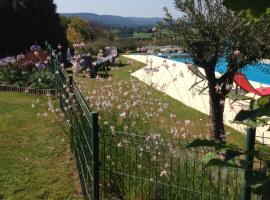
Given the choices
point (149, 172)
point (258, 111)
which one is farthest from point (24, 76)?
point (258, 111)

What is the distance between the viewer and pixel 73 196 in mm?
5078

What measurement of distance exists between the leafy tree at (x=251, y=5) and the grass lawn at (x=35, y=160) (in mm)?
4365

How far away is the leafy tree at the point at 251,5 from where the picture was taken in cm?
95

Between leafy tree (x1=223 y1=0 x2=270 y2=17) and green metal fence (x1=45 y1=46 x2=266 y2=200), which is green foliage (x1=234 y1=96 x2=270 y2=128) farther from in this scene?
green metal fence (x1=45 y1=46 x2=266 y2=200)

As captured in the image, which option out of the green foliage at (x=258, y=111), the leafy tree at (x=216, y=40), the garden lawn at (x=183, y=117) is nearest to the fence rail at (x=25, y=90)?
the garden lawn at (x=183, y=117)

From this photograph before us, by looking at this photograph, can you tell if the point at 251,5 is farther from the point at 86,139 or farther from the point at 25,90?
the point at 25,90

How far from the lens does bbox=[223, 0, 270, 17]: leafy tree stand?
3.11ft

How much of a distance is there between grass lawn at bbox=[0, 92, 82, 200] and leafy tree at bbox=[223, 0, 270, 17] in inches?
172

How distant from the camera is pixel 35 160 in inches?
253

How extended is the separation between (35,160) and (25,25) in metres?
18.3

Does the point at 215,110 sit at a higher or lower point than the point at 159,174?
higher

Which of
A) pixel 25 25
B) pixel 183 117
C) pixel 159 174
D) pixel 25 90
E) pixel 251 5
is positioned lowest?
pixel 183 117

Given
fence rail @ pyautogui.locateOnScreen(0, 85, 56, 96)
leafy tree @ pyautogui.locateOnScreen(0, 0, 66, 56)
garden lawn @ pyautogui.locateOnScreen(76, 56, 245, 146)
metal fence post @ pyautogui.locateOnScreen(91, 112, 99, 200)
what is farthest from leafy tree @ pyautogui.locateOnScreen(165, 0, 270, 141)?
leafy tree @ pyautogui.locateOnScreen(0, 0, 66, 56)

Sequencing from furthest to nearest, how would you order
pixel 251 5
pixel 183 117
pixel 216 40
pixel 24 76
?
pixel 24 76, pixel 183 117, pixel 216 40, pixel 251 5
